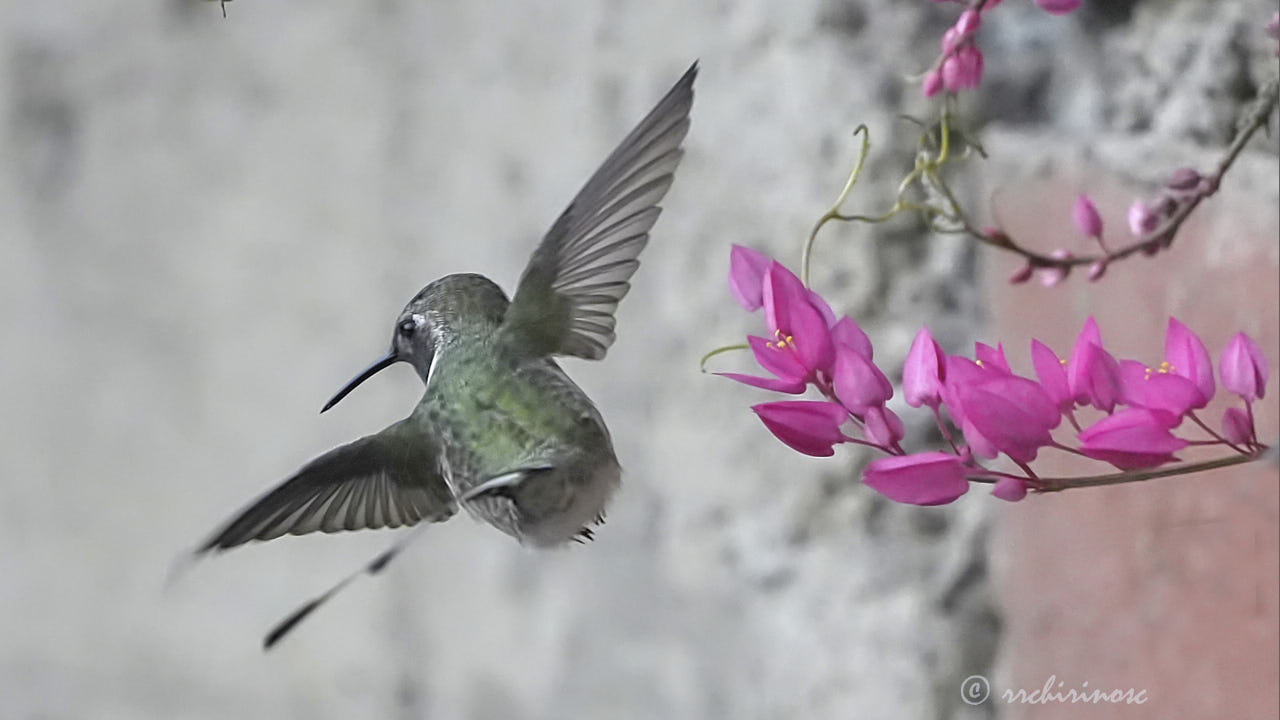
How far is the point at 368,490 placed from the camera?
348 mm

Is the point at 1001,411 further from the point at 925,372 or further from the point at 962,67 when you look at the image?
the point at 962,67

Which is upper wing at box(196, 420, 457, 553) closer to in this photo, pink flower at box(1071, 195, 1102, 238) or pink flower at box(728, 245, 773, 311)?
pink flower at box(728, 245, 773, 311)

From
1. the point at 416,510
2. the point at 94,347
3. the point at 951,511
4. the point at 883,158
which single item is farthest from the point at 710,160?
the point at 94,347

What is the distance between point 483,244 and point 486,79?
101mm

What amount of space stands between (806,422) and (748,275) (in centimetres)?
4

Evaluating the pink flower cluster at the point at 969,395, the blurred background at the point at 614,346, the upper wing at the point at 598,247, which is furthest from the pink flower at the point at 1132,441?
the blurred background at the point at 614,346

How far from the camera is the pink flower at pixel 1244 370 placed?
0.30m

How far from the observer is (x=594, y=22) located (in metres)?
0.78

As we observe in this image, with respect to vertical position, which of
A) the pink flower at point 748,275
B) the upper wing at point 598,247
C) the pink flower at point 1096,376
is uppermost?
the upper wing at point 598,247

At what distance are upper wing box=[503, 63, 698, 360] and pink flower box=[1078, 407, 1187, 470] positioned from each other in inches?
4.1

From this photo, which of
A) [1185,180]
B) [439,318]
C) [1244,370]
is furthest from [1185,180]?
[439,318]

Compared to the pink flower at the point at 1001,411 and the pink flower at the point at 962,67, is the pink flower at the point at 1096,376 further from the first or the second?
the pink flower at the point at 962,67

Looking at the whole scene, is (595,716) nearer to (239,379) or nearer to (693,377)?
(693,377)

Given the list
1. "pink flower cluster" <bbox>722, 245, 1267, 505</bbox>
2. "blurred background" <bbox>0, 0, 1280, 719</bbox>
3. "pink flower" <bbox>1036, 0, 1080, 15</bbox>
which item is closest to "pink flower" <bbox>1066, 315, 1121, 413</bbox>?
"pink flower cluster" <bbox>722, 245, 1267, 505</bbox>
